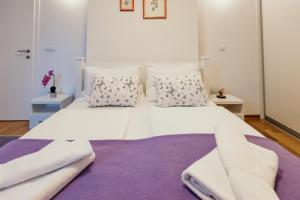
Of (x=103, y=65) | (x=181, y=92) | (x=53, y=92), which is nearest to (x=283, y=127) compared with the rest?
(x=181, y=92)

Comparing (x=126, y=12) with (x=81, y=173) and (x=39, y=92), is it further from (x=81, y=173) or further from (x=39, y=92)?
(x=81, y=173)

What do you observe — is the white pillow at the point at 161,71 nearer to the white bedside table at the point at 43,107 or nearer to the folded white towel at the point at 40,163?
the white bedside table at the point at 43,107

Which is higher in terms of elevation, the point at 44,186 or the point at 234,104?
the point at 234,104

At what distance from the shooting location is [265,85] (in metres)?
3.25

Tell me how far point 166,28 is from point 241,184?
2.58 m

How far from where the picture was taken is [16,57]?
3270 millimetres

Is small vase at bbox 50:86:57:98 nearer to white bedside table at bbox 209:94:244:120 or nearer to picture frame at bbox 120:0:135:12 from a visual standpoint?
Result: picture frame at bbox 120:0:135:12

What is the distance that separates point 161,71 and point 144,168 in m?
1.79

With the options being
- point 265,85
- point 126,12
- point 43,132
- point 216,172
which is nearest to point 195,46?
point 126,12

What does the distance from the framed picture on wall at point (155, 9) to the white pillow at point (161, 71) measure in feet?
2.44

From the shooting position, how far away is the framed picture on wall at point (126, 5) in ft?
9.59

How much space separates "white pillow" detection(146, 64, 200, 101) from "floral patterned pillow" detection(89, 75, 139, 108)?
265 millimetres

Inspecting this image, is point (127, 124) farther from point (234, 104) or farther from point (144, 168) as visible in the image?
point (234, 104)

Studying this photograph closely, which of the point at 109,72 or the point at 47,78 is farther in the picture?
the point at 47,78
